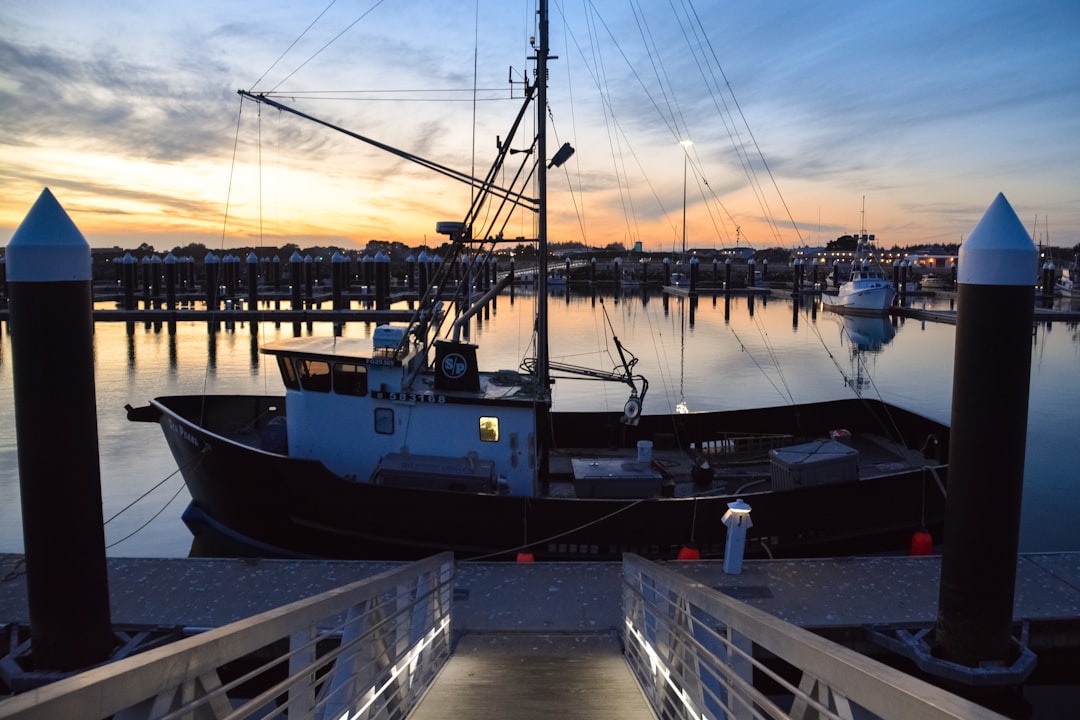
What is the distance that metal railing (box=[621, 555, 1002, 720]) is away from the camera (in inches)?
73.5

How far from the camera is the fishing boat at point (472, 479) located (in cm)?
1084

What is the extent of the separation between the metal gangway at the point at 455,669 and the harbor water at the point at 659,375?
3.55 meters

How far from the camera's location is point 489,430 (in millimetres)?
11438

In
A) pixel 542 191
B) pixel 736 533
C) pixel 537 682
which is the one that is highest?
pixel 542 191

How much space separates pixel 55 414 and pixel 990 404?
779cm

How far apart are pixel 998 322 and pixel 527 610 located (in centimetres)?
540

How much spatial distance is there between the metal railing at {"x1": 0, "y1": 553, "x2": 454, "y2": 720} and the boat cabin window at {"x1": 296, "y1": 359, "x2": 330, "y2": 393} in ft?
20.1

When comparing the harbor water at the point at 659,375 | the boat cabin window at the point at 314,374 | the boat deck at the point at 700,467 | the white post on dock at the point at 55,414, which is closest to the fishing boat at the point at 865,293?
the harbor water at the point at 659,375

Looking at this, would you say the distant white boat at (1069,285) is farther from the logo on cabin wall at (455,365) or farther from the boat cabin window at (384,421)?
the boat cabin window at (384,421)

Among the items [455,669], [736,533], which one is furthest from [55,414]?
[736,533]

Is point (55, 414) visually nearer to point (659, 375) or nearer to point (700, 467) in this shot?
point (700, 467)

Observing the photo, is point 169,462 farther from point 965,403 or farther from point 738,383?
point 738,383

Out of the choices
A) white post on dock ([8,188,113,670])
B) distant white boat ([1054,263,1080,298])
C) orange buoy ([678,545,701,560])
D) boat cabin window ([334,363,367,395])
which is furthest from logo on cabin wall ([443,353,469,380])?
distant white boat ([1054,263,1080,298])

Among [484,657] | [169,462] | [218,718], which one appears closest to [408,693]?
[484,657]
